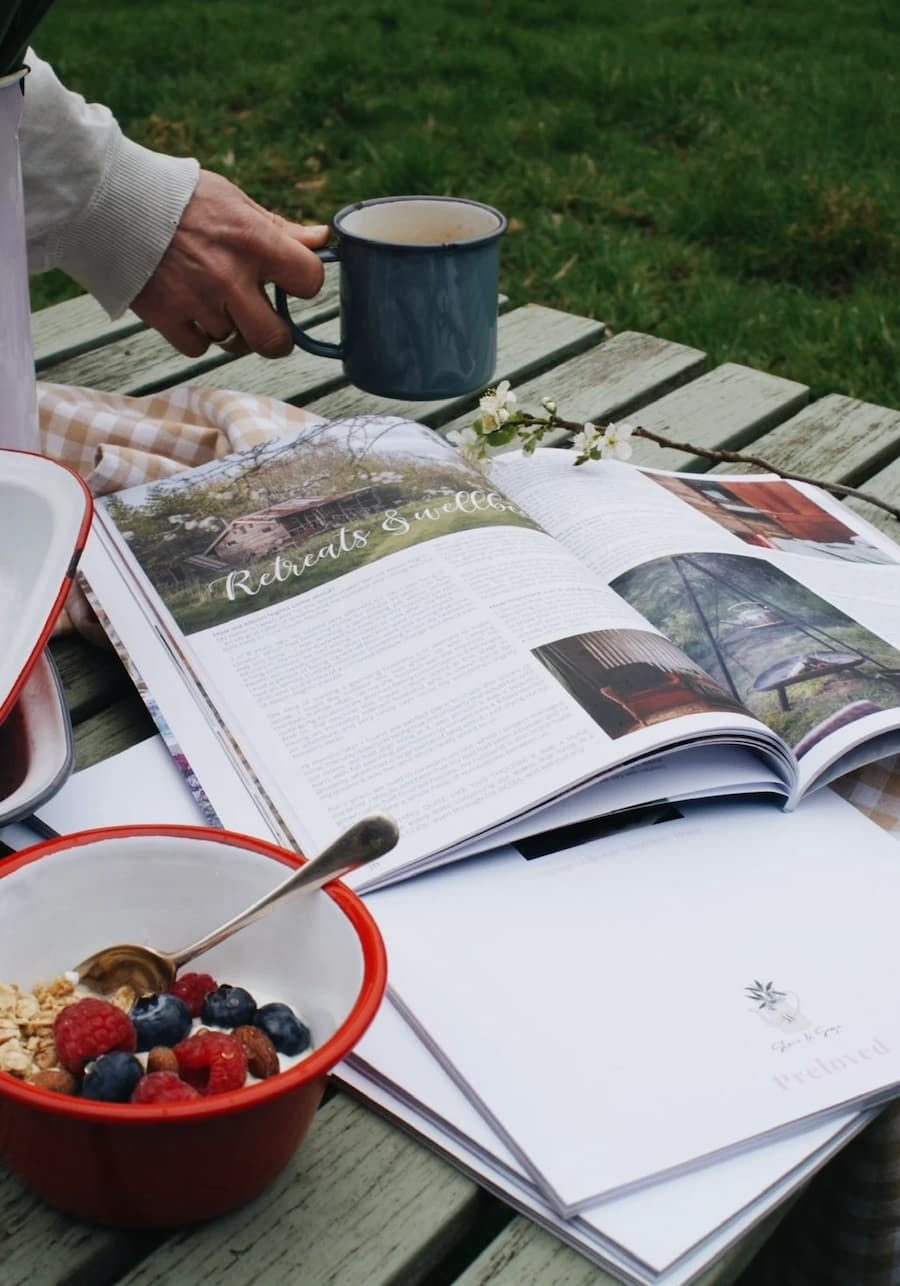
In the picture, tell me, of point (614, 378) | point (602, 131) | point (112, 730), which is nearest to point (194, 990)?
point (112, 730)

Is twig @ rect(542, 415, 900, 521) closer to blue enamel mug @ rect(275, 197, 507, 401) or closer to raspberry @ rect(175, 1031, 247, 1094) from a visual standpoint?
blue enamel mug @ rect(275, 197, 507, 401)

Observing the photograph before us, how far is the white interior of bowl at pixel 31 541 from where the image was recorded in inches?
23.9

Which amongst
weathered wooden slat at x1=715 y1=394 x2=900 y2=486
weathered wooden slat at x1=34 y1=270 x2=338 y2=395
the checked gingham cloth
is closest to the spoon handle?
the checked gingham cloth

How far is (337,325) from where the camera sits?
1.25 metres

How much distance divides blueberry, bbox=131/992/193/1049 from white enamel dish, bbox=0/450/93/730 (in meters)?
0.17

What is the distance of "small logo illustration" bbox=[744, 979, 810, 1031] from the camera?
1.73 ft

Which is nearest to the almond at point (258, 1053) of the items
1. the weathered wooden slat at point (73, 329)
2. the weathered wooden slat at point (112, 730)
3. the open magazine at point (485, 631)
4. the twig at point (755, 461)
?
the open magazine at point (485, 631)

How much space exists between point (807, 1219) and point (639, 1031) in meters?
0.20

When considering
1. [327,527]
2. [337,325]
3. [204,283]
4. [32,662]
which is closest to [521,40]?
[337,325]

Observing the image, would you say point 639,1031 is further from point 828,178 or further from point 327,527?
point 828,178

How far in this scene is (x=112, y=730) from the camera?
699 millimetres

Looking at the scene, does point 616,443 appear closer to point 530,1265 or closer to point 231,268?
point 231,268

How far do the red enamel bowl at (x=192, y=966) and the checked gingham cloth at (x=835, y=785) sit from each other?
22 centimetres

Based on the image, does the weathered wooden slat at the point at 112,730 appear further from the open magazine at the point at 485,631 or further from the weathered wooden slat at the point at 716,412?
the weathered wooden slat at the point at 716,412
